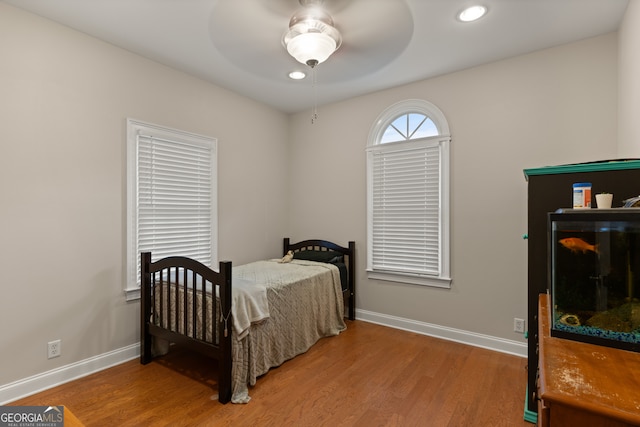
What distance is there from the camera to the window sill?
10.7ft

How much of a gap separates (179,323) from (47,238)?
1.13m

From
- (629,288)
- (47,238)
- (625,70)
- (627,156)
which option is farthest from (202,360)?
(625,70)

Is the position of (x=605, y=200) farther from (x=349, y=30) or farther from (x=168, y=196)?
(x=168, y=196)

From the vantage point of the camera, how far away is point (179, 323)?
8.45 feet

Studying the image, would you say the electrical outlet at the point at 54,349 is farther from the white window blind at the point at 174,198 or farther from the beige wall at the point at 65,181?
the white window blind at the point at 174,198

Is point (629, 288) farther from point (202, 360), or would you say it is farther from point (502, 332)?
point (202, 360)

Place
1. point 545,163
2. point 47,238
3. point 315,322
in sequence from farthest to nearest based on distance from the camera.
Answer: point 315,322 → point 545,163 → point 47,238

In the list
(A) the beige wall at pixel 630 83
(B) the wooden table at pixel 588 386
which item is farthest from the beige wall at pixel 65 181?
(A) the beige wall at pixel 630 83

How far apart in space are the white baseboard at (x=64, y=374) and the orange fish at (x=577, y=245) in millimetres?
3204

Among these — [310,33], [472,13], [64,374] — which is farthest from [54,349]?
[472,13]

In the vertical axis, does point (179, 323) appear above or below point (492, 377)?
above

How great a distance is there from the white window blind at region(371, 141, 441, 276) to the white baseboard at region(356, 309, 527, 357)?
0.55 m

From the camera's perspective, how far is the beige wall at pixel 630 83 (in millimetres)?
1950

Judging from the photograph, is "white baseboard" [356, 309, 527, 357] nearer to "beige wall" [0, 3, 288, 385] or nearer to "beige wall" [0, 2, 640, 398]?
"beige wall" [0, 2, 640, 398]
